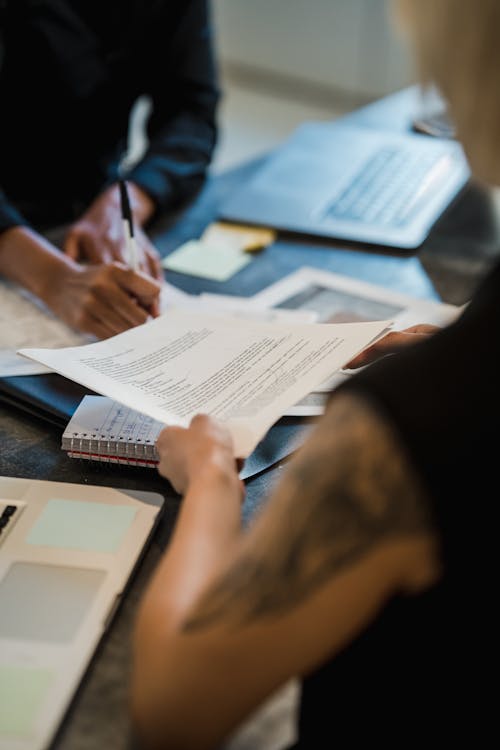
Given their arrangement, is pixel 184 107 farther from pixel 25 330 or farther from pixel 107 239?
pixel 25 330

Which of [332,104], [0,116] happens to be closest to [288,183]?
[0,116]

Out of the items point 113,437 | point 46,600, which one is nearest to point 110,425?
point 113,437

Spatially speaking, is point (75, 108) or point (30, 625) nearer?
point (30, 625)

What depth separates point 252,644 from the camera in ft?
1.77

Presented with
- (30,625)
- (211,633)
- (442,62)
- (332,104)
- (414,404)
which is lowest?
(332,104)

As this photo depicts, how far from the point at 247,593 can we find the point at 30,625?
0.96 feet

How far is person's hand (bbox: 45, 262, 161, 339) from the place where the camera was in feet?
3.82

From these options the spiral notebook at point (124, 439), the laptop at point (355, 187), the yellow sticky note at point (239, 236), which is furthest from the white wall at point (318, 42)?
the spiral notebook at point (124, 439)

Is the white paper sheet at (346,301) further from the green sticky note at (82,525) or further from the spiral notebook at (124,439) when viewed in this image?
the green sticky note at (82,525)

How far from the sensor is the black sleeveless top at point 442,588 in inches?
19.8

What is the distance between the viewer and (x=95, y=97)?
1669mm

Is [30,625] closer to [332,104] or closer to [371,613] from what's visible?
[371,613]

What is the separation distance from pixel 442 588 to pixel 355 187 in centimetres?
122

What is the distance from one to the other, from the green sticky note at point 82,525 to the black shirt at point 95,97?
808mm
